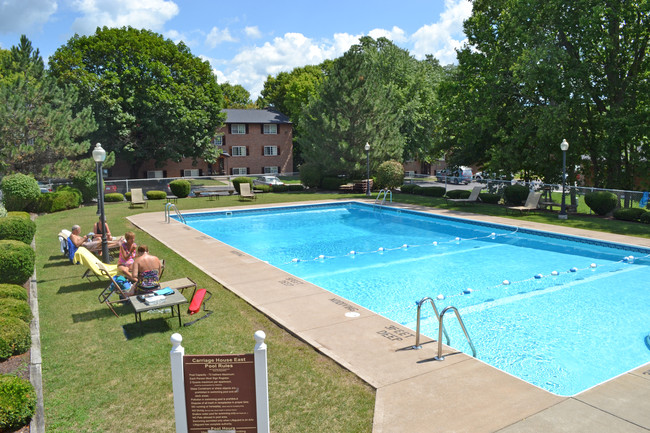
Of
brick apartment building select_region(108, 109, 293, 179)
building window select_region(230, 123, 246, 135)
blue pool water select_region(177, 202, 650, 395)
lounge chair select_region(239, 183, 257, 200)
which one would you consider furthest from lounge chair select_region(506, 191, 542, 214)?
building window select_region(230, 123, 246, 135)

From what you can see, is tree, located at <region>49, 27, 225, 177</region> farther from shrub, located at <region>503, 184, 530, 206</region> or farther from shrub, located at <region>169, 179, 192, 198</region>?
shrub, located at <region>503, 184, 530, 206</region>

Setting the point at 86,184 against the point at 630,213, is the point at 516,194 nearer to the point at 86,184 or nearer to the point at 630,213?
the point at 630,213

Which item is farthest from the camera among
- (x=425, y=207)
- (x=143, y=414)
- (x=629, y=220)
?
(x=425, y=207)

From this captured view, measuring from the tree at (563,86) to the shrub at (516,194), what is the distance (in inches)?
122

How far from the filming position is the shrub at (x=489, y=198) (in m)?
27.6

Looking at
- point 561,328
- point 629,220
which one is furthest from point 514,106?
point 561,328

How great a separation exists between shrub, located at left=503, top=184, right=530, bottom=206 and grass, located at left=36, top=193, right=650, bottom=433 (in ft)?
61.1

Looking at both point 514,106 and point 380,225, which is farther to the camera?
point 514,106

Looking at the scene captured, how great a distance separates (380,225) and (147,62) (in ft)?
89.7

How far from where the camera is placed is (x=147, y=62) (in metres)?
40.1

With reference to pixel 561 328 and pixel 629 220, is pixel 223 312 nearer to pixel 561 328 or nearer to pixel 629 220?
pixel 561 328

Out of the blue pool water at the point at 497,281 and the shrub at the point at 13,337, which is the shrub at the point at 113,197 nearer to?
the blue pool water at the point at 497,281

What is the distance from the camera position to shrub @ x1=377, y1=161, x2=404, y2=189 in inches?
1334

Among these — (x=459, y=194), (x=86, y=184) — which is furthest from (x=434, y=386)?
(x=86, y=184)
